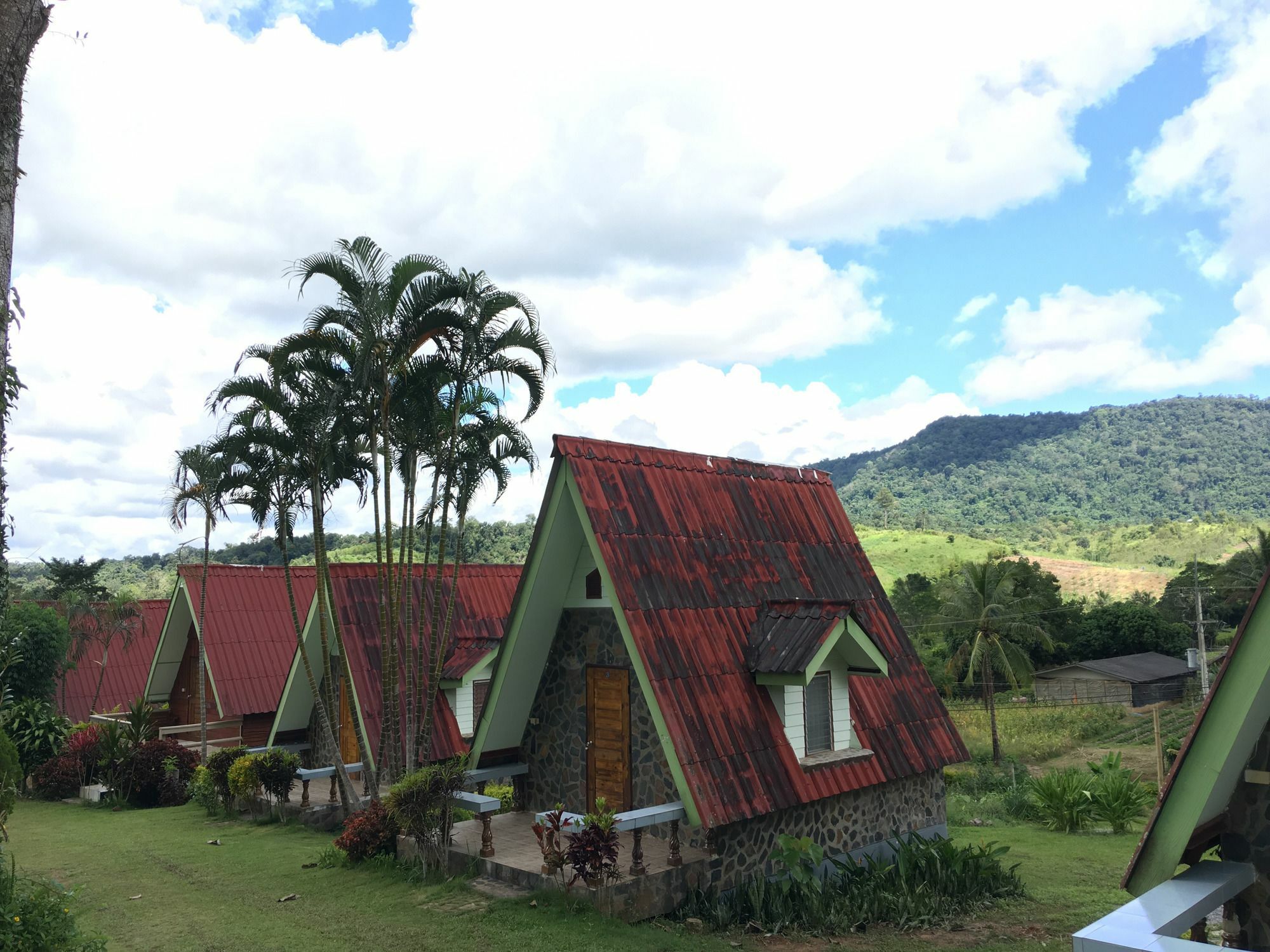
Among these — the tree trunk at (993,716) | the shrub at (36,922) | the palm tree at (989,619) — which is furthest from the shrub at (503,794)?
the palm tree at (989,619)

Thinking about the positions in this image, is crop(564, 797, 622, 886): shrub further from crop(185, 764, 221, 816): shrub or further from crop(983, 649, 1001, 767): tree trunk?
crop(983, 649, 1001, 767): tree trunk

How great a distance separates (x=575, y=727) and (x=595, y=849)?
3.12 metres

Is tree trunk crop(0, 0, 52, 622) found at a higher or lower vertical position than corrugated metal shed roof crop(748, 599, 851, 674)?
higher

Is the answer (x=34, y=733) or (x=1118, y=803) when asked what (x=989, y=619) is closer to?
(x=1118, y=803)

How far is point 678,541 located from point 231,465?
877cm

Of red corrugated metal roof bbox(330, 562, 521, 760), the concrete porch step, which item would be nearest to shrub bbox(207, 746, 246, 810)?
red corrugated metal roof bbox(330, 562, 521, 760)

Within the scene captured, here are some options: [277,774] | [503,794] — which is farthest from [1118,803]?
[277,774]

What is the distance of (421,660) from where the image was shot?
18.1m

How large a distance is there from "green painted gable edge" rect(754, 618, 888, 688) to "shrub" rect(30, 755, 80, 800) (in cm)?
1900

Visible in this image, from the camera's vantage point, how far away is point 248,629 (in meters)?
25.4

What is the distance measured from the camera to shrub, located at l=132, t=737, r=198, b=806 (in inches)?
848

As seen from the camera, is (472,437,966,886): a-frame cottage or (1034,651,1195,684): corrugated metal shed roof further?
(1034,651,1195,684): corrugated metal shed roof

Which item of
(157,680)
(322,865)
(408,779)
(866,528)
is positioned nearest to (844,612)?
(408,779)

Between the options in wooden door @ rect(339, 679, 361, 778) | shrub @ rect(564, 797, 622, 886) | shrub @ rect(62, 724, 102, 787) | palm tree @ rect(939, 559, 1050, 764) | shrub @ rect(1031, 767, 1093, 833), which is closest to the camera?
shrub @ rect(564, 797, 622, 886)
